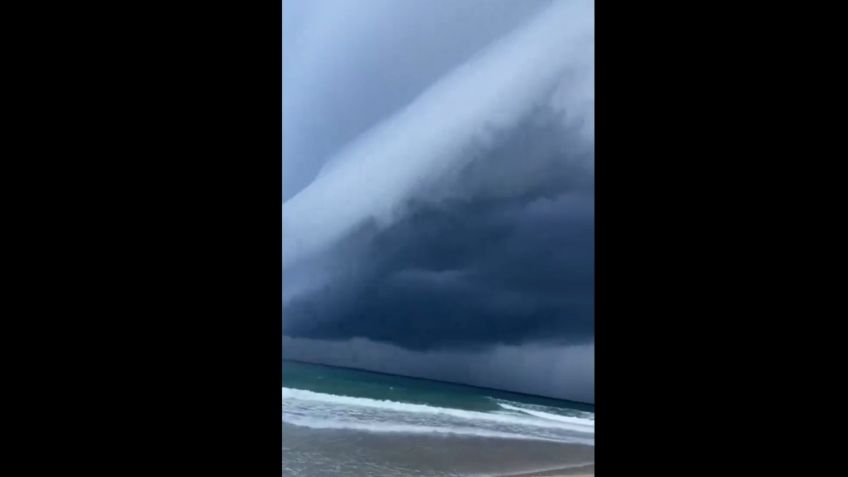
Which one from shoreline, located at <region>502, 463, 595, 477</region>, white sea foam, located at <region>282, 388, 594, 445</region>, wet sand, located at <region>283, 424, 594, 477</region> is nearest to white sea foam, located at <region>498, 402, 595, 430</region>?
white sea foam, located at <region>282, 388, 594, 445</region>

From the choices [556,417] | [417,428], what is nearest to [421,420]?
[417,428]

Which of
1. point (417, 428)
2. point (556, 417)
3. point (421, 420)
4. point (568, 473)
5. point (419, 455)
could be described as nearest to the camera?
point (568, 473)

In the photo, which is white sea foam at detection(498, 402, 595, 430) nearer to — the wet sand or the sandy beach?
the wet sand

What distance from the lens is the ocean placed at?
5832 millimetres

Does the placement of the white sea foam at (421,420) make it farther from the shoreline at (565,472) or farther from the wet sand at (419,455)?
the shoreline at (565,472)

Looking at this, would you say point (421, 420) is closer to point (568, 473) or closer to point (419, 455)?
point (419, 455)

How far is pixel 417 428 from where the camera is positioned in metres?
7.82
